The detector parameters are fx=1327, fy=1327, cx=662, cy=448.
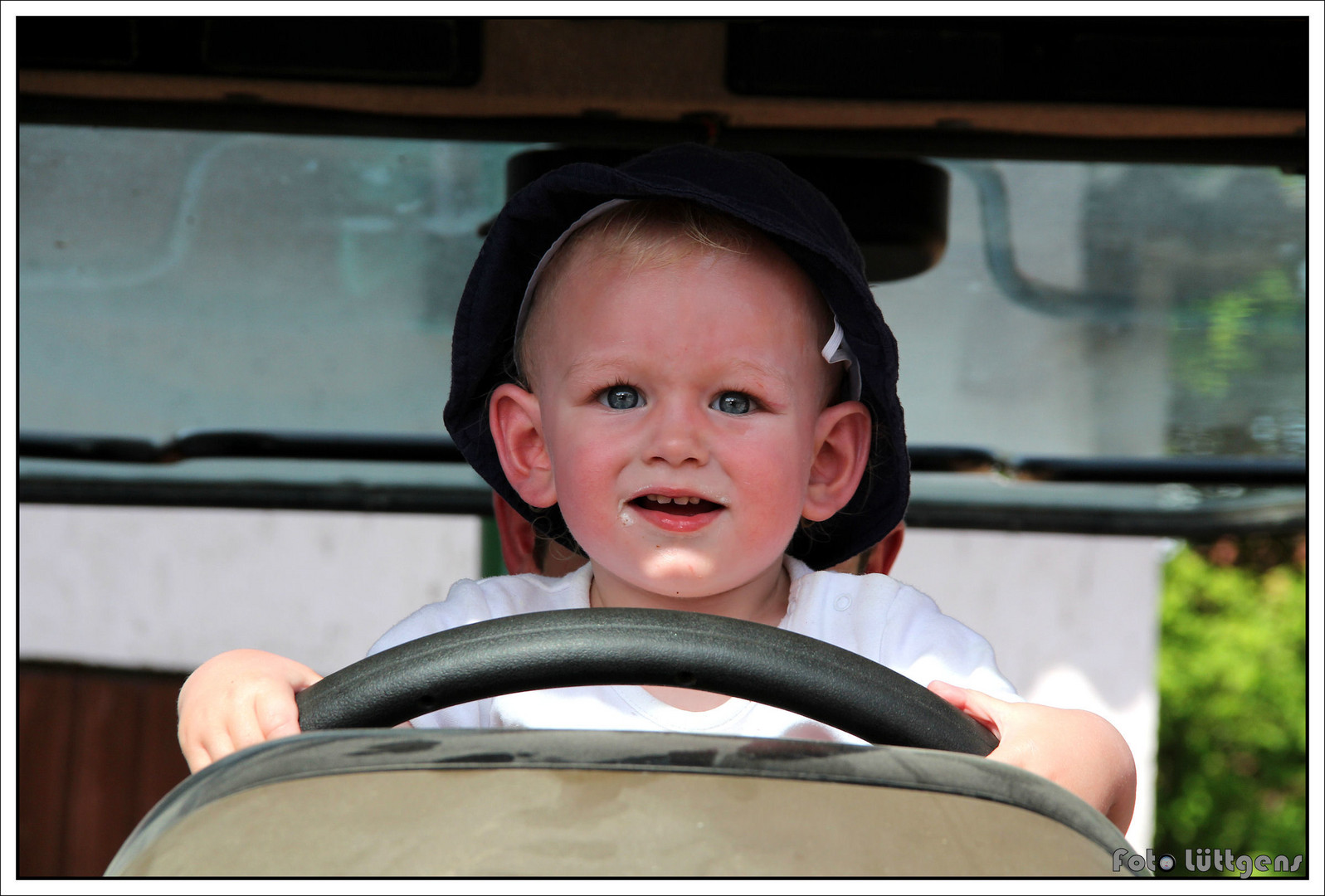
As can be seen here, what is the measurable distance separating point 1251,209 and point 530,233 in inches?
45.0

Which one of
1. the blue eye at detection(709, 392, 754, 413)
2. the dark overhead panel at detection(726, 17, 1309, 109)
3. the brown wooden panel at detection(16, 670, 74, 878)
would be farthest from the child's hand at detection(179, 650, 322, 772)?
the brown wooden panel at detection(16, 670, 74, 878)

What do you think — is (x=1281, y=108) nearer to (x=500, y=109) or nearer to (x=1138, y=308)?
(x=1138, y=308)

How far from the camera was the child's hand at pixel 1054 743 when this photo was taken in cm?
99

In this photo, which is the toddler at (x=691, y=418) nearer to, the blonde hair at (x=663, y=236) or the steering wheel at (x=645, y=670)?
the blonde hair at (x=663, y=236)

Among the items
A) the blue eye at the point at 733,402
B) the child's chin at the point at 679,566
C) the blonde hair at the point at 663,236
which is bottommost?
the child's chin at the point at 679,566

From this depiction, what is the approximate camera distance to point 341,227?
1899mm

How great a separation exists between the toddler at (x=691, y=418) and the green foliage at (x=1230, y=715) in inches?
206

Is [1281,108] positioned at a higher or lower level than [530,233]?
higher

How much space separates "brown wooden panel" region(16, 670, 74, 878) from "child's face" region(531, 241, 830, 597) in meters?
3.33

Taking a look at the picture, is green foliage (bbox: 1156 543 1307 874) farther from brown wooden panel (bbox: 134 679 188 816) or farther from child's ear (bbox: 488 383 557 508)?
child's ear (bbox: 488 383 557 508)

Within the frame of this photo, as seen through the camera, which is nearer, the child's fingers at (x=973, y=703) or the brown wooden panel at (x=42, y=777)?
the child's fingers at (x=973, y=703)

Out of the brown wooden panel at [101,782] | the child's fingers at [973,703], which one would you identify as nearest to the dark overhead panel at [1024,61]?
the child's fingers at [973,703]

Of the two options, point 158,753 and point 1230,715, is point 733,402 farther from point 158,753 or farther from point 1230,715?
point 1230,715

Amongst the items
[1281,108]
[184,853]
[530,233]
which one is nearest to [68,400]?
[530,233]
